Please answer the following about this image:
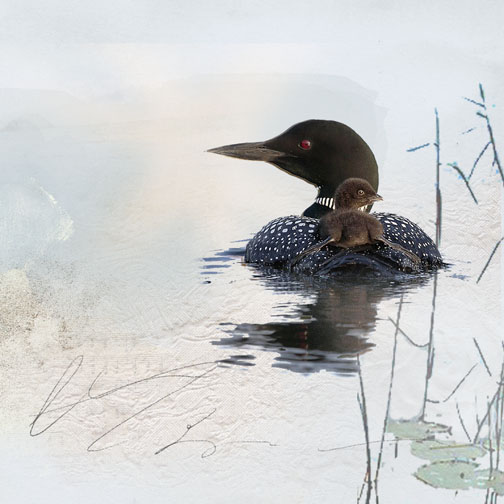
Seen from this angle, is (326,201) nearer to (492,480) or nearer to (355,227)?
(355,227)

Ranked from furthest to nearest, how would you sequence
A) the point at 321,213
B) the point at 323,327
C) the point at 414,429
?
the point at 321,213
the point at 323,327
the point at 414,429

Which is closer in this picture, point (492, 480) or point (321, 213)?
point (492, 480)

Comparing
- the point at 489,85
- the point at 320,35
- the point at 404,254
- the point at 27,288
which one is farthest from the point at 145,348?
the point at 489,85

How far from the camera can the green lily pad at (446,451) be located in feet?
5.89

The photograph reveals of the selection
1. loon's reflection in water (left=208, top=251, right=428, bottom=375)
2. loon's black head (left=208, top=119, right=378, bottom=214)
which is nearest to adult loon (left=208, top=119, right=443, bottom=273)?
loon's black head (left=208, top=119, right=378, bottom=214)

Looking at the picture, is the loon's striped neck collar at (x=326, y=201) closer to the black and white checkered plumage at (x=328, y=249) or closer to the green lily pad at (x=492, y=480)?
the black and white checkered plumage at (x=328, y=249)

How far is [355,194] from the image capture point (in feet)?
9.48

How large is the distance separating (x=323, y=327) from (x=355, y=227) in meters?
0.53

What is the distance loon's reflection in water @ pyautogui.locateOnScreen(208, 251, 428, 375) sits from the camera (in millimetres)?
2094

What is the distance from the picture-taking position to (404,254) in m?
2.70

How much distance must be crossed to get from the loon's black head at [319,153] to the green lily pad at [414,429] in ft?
3.90
